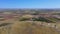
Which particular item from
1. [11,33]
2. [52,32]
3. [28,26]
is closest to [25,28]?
[28,26]

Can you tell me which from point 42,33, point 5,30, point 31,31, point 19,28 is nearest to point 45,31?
point 42,33

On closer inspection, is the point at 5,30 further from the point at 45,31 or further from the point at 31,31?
the point at 45,31

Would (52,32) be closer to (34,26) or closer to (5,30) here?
(34,26)

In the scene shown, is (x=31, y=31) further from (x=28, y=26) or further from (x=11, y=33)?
(x=11, y=33)

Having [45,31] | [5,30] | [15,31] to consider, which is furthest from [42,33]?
[5,30]

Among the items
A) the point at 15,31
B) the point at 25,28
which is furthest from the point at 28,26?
the point at 15,31

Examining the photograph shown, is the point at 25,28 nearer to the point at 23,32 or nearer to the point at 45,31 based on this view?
the point at 23,32
